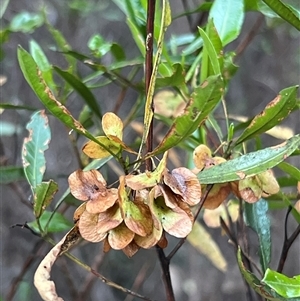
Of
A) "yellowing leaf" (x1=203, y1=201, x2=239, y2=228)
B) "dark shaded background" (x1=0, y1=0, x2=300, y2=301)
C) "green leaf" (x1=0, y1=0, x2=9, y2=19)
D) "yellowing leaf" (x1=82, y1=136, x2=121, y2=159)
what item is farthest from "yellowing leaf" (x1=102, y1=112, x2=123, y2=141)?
"dark shaded background" (x1=0, y1=0, x2=300, y2=301)

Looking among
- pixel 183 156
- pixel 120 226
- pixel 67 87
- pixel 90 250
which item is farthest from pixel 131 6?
pixel 90 250

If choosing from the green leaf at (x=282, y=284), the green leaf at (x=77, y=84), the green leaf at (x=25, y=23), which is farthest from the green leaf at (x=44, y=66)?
the green leaf at (x=282, y=284)

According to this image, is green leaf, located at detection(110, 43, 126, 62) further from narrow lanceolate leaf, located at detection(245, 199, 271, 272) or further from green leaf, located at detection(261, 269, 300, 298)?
green leaf, located at detection(261, 269, 300, 298)

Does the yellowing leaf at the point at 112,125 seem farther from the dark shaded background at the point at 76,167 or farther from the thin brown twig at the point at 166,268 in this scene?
the dark shaded background at the point at 76,167

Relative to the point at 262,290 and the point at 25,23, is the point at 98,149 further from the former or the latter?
the point at 25,23

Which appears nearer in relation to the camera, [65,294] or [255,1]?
[255,1]

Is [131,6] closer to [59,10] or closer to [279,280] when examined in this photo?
[279,280]

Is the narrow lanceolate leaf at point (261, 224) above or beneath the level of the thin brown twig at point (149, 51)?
beneath
